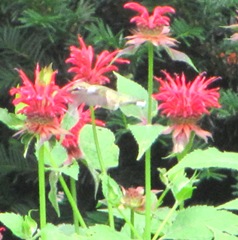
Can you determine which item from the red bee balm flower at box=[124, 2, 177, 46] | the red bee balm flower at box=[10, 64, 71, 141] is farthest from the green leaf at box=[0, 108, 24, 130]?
the red bee balm flower at box=[124, 2, 177, 46]

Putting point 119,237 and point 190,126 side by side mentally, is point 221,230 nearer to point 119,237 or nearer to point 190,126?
point 119,237

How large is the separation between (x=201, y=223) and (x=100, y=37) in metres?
1.67

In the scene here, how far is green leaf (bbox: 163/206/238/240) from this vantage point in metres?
1.59

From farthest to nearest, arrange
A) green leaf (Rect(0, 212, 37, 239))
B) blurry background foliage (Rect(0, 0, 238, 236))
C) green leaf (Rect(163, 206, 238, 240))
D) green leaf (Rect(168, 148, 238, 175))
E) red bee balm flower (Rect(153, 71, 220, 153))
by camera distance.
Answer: blurry background foliage (Rect(0, 0, 238, 236)) < red bee balm flower (Rect(153, 71, 220, 153)) < green leaf (Rect(0, 212, 37, 239)) < green leaf (Rect(163, 206, 238, 240)) < green leaf (Rect(168, 148, 238, 175))

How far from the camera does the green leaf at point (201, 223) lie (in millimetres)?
1595

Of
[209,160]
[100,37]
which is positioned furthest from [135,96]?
[100,37]

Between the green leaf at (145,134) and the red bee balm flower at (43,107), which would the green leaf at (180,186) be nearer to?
the green leaf at (145,134)

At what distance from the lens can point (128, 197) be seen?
177 cm

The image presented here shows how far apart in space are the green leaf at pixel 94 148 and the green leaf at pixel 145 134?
12cm

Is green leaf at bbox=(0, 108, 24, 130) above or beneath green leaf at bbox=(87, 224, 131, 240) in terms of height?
above

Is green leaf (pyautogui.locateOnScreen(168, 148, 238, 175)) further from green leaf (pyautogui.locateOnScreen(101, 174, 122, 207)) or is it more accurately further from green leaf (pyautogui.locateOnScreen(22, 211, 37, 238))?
green leaf (pyautogui.locateOnScreen(22, 211, 37, 238))

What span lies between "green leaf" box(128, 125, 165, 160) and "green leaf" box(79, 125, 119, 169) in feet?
0.40

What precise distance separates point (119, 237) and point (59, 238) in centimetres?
10

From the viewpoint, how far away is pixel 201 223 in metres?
1.62
